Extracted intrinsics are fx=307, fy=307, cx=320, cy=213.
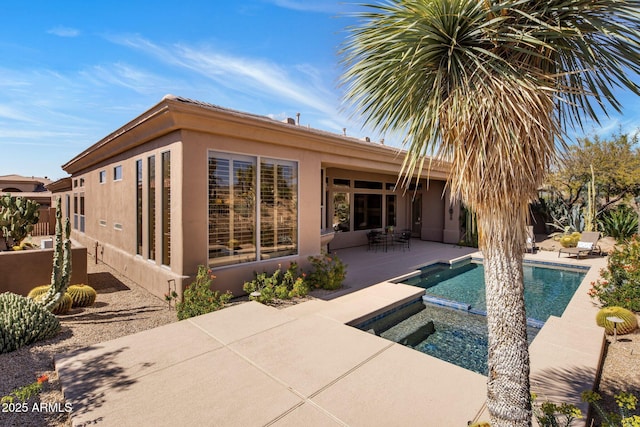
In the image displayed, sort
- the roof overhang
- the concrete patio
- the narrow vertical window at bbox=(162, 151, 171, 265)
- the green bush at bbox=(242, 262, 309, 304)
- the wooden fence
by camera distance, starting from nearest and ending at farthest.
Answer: the concrete patio, the roof overhang, the green bush at bbox=(242, 262, 309, 304), the narrow vertical window at bbox=(162, 151, 171, 265), the wooden fence

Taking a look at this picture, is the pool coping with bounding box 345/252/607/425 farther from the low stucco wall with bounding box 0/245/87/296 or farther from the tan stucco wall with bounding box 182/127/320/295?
the low stucco wall with bounding box 0/245/87/296

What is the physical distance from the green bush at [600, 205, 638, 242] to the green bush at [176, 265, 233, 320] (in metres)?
19.9

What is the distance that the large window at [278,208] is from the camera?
8.59 metres

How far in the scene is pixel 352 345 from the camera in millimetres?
5074

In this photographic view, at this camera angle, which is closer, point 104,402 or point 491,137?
point 491,137

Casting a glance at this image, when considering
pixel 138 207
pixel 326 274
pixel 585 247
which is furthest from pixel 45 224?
pixel 585 247

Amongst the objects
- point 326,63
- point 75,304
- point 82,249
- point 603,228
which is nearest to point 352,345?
point 326,63

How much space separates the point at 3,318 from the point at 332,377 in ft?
18.5

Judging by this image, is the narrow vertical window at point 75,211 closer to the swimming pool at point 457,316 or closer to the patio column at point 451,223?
the swimming pool at point 457,316

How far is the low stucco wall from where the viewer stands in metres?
7.66

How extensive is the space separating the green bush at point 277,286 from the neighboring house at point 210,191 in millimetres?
315

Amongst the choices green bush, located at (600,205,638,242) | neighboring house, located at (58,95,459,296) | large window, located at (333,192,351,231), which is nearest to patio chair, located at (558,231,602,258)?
green bush, located at (600,205,638,242)

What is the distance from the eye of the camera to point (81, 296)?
7.37 meters

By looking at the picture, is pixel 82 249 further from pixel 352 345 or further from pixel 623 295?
pixel 623 295
